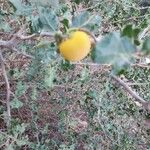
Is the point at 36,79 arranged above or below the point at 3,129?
above

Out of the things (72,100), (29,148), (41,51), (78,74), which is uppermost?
(41,51)

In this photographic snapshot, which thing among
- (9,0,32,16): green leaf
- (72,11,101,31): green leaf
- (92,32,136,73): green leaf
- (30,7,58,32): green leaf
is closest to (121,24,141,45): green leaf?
(92,32,136,73): green leaf

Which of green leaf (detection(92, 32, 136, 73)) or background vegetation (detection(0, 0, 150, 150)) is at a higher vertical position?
green leaf (detection(92, 32, 136, 73))

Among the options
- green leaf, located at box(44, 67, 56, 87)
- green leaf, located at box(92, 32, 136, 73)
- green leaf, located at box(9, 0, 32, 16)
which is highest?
green leaf, located at box(92, 32, 136, 73)

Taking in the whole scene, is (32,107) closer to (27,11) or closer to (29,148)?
(29,148)

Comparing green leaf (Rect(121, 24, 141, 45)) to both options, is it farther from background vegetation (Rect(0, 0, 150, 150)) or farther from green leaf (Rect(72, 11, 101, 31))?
background vegetation (Rect(0, 0, 150, 150))

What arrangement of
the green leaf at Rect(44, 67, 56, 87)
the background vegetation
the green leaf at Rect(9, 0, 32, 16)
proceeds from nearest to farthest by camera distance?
the green leaf at Rect(9, 0, 32, 16), the green leaf at Rect(44, 67, 56, 87), the background vegetation

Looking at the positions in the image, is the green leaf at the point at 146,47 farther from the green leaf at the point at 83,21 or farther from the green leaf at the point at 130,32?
the green leaf at the point at 83,21

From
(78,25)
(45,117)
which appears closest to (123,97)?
(45,117)

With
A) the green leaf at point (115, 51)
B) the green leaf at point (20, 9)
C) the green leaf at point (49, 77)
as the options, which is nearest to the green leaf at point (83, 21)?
the green leaf at point (115, 51)
